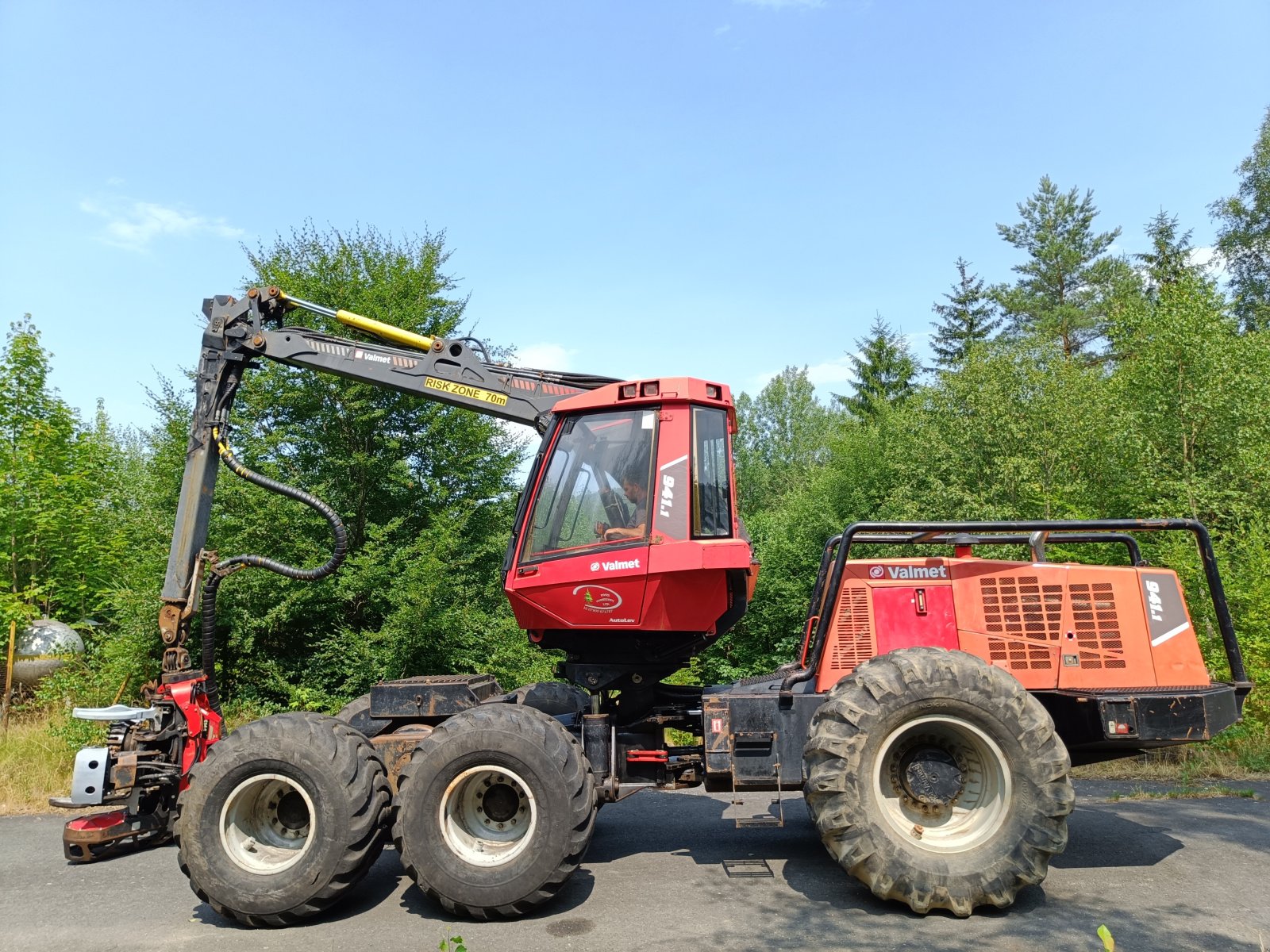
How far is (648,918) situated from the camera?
4.91m

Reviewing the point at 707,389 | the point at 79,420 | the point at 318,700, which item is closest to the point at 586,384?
the point at 707,389

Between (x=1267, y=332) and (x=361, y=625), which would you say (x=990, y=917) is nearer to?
(x=361, y=625)

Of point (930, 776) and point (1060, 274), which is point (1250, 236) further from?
point (930, 776)

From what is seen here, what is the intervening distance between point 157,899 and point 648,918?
3.39m

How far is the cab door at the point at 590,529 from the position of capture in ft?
19.0

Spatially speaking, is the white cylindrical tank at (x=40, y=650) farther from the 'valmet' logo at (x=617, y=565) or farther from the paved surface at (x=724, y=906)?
the 'valmet' logo at (x=617, y=565)

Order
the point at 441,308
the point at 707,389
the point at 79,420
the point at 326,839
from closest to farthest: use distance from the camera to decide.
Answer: the point at 326,839 → the point at 707,389 → the point at 441,308 → the point at 79,420

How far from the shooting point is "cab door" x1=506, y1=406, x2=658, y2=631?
228 inches

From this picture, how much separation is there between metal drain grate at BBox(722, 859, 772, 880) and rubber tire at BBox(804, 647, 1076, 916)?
0.96 metres

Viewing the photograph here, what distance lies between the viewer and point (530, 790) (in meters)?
5.20

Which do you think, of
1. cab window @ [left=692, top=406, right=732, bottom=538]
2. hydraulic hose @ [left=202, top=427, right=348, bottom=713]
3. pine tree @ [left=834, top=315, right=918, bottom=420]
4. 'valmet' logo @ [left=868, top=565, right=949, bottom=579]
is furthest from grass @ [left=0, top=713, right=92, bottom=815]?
pine tree @ [left=834, top=315, right=918, bottom=420]

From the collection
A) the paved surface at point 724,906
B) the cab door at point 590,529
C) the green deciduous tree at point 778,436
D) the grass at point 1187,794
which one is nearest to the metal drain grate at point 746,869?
the paved surface at point 724,906

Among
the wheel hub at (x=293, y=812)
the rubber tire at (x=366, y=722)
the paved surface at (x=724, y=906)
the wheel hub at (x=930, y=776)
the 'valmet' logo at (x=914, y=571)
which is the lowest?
the paved surface at (x=724, y=906)

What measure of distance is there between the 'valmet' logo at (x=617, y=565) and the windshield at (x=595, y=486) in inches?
5.9
